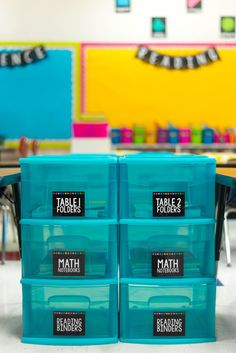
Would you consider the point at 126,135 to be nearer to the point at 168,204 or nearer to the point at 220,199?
the point at 220,199

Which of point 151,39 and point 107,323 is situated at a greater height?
point 151,39

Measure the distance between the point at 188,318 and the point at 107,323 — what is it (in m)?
0.38

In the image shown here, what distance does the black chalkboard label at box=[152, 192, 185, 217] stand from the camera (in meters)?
2.46

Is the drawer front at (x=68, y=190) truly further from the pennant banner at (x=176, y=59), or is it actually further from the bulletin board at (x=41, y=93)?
the pennant banner at (x=176, y=59)

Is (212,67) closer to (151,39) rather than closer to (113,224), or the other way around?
(151,39)

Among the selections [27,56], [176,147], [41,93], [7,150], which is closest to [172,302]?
[176,147]

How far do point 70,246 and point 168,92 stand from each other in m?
6.09

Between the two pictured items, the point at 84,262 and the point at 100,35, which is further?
the point at 100,35

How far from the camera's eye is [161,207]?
2.47 metres

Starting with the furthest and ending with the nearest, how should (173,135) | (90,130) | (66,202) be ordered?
(173,135) → (90,130) → (66,202)

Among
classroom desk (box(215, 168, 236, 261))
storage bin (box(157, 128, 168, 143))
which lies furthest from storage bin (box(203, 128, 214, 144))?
classroom desk (box(215, 168, 236, 261))

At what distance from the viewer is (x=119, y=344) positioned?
8.23 ft

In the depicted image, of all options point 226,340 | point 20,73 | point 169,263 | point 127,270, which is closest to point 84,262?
point 127,270

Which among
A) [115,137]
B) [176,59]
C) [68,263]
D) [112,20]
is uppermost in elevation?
[112,20]
